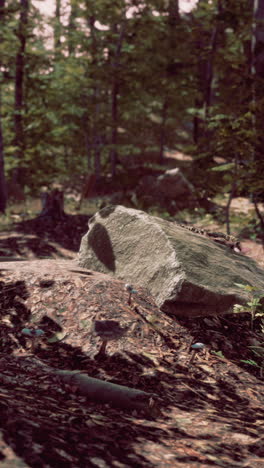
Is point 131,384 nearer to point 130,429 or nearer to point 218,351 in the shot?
point 130,429

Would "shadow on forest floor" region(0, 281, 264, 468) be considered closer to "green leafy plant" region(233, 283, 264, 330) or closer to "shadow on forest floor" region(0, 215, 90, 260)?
"green leafy plant" region(233, 283, 264, 330)

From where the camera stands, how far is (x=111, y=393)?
3.01 metres

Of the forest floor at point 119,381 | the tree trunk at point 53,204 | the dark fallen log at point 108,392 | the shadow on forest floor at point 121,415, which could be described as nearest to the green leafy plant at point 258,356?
the forest floor at point 119,381

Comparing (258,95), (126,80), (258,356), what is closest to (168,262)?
(258,356)

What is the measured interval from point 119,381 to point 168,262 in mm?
1763

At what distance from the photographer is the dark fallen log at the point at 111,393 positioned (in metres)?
2.95

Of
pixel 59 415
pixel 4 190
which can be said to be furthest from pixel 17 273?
pixel 4 190

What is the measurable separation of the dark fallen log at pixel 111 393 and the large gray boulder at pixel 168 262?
170 centimetres

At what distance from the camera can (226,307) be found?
477 cm

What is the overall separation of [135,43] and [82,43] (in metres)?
2.74

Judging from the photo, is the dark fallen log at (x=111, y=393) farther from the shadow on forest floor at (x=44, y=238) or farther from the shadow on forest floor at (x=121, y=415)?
the shadow on forest floor at (x=44, y=238)

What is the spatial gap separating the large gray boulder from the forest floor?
0.22 metres

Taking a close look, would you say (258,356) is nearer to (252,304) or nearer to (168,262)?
(252,304)

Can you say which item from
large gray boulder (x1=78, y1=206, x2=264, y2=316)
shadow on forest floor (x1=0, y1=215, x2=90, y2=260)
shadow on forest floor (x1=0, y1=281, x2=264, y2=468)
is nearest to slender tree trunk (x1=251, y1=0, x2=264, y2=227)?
large gray boulder (x1=78, y1=206, x2=264, y2=316)
